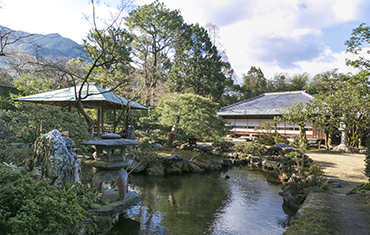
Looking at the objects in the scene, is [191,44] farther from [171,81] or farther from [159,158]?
[159,158]

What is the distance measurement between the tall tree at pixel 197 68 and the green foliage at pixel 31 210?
19990mm

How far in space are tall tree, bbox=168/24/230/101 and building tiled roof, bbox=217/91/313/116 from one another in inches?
94.7

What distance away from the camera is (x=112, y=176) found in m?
4.19

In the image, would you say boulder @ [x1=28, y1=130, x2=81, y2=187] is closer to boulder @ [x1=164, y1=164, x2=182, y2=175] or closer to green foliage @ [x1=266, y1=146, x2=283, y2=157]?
boulder @ [x1=164, y1=164, x2=182, y2=175]

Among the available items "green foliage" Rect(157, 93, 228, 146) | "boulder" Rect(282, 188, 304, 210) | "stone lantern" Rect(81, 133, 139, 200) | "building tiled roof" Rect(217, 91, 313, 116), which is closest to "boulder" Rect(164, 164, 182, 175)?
"green foliage" Rect(157, 93, 228, 146)

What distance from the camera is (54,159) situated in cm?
321

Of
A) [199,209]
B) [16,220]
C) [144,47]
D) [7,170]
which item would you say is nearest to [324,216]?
[199,209]

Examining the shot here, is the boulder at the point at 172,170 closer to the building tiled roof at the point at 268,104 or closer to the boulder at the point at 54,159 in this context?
the boulder at the point at 54,159

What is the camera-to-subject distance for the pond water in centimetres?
459

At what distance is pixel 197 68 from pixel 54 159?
65.3 feet

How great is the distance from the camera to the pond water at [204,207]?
4.59 m

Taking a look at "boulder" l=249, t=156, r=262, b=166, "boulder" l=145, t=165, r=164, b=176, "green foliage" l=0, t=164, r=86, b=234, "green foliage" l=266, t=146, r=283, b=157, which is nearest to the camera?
"green foliage" l=0, t=164, r=86, b=234

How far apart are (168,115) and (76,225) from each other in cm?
836

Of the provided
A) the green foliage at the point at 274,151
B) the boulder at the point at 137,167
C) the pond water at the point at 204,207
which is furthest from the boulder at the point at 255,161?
the boulder at the point at 137,167
